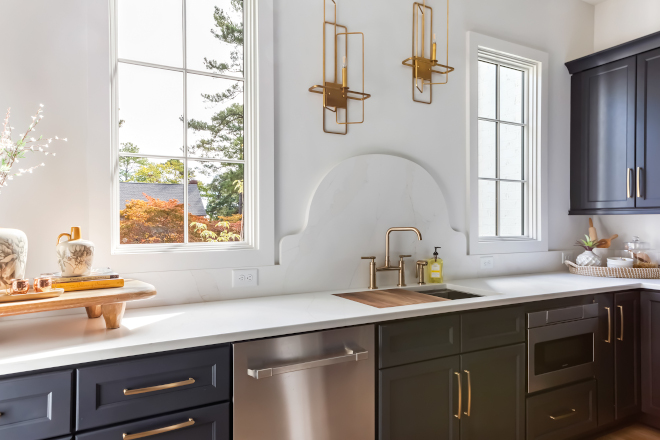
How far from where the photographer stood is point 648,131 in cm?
284

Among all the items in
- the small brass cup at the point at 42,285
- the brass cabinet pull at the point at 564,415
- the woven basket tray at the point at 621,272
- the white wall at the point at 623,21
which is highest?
the white wall at the point at 623,21

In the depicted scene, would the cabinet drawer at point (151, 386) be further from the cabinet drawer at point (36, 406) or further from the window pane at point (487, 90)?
the window pane at point (487, 90)

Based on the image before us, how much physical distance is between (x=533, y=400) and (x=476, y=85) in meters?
1.94

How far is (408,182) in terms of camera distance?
2613 millimetres

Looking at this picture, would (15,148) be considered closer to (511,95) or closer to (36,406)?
(36,406)

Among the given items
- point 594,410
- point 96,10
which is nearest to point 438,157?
point 594,410

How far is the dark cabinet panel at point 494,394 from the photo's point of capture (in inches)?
79.0

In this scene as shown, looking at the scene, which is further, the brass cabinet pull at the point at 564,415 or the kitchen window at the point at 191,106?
the brass cabinet pull at the point at 564,415

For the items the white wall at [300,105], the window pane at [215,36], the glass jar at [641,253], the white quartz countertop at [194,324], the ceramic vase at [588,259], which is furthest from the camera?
the ceramic vase at [588,259]

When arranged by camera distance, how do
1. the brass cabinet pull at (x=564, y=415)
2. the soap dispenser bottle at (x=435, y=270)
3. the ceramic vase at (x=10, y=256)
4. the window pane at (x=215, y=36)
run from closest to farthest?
1. the ceramic vase at (x=10, y=256)
2. the window pane at (x=215, y=36)
3. the brass cabinet pull at (x=564, y=415)
4. the soap dispenser bottle at (x=435, y=270)

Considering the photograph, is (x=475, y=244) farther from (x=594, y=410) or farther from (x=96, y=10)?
(x=96, y=10)

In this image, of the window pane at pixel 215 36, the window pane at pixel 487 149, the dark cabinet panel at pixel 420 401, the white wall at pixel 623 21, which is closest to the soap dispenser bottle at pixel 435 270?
the dark cabinet panel at pixel 420 401

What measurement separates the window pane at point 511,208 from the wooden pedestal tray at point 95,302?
2493mm

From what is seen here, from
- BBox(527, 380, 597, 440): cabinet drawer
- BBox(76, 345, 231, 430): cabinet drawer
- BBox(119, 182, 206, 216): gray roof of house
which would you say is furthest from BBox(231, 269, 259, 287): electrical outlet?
BBox(527, 380, 597, 440): cabinet drawer
